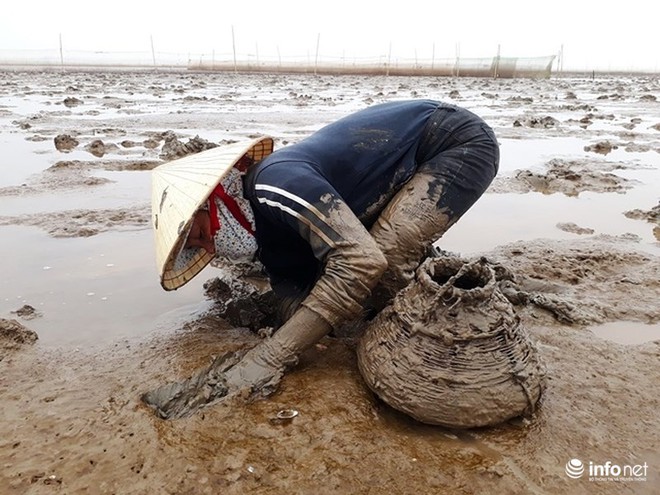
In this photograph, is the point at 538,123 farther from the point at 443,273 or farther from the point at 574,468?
the point at 574,468

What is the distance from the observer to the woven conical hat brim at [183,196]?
92.7 inches

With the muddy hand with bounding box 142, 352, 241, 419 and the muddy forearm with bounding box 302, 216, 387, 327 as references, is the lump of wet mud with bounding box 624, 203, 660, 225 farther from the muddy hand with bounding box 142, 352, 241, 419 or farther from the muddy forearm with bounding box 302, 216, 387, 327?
the muddy hand with bounding box 142, 352, 241, 419

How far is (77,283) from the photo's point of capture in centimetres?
358

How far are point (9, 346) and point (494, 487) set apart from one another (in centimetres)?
229

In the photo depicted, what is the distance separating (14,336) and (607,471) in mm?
2669

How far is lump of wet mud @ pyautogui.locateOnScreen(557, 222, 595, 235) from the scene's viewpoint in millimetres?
4586

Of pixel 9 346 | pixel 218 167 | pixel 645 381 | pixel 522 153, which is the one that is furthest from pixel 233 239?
pixel 522 153

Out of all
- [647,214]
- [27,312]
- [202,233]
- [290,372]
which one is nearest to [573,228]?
[647,214]

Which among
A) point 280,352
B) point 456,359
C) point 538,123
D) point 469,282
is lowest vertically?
point 538,123

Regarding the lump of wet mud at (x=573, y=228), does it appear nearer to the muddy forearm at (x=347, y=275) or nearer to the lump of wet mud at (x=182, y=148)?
Answer: the muddy forearm at (x=347, y=275)

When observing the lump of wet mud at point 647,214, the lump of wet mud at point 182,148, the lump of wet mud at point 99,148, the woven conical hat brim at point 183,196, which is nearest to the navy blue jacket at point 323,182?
the woven conical hat brim at point 183,196

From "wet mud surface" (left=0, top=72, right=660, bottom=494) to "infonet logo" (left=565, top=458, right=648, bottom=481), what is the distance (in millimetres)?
22

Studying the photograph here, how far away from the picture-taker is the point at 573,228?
4.68 meters

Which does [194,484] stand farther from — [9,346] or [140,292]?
[140,292]
